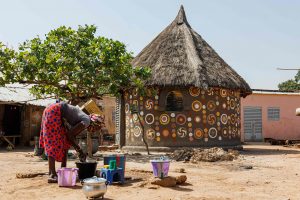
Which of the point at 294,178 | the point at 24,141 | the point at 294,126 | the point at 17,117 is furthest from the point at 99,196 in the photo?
the point at 294,126

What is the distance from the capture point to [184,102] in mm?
12781

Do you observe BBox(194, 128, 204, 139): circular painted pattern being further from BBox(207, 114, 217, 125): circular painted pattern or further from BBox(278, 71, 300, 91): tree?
BBox(278, 71, 300, 91): tree

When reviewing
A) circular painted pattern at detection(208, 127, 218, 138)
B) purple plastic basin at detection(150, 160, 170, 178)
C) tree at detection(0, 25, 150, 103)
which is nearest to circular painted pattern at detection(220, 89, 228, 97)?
circular painted pattern at detection(208, 127, 218, 138)

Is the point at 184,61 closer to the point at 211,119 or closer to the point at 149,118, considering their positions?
the point at 211,119

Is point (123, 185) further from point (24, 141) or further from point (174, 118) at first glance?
point (24, 141)

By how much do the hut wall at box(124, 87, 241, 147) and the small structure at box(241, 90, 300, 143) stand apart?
9.38m

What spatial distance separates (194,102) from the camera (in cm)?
1283

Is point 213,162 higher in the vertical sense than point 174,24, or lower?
lower

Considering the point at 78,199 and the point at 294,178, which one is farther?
the point at 294,178

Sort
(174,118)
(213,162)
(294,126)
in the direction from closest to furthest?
(213,162) → (174,118) → (294,126)

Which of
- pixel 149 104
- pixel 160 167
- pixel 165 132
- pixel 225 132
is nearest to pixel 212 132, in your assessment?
pixel 225 132

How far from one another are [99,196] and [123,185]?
1116mm

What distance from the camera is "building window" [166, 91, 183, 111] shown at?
42.8 ft

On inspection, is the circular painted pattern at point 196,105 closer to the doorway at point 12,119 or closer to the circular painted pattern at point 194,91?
the circular painted pattern at point 194,91
